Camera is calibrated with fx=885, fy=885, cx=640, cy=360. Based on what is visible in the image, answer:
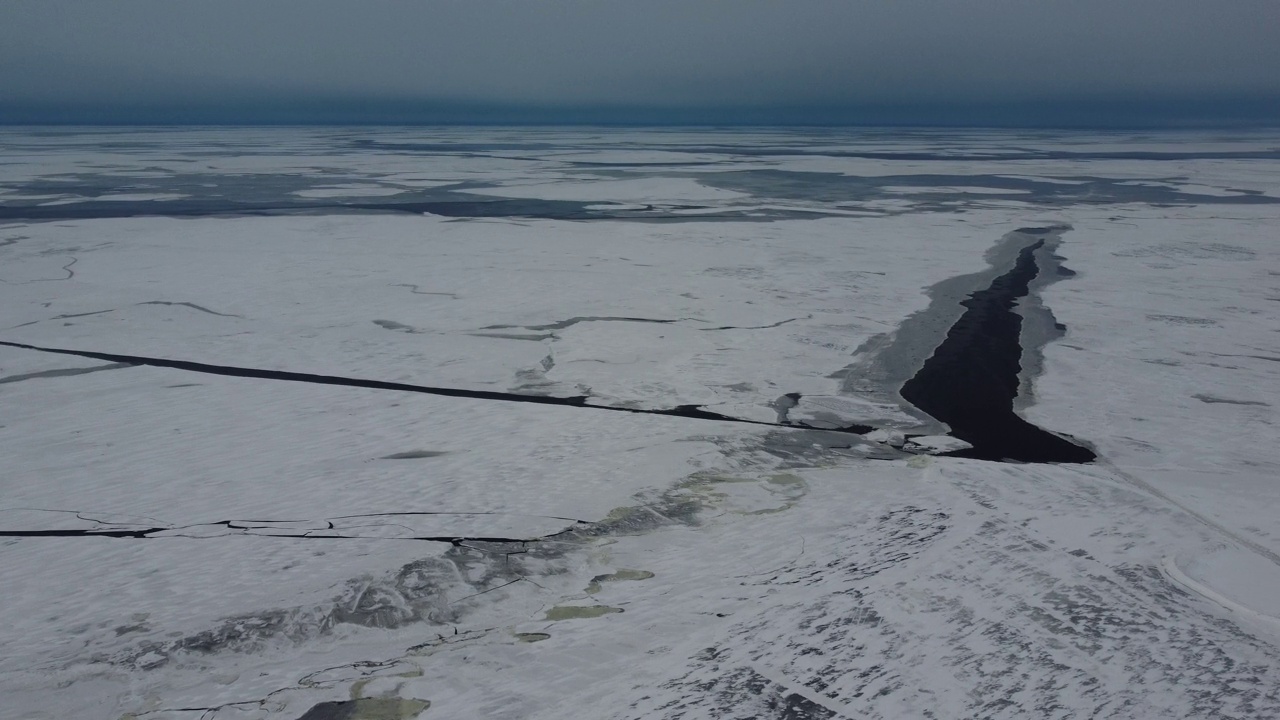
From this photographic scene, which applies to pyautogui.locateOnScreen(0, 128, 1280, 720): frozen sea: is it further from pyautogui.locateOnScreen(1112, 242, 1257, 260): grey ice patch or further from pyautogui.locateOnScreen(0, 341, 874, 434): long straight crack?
pyautogui.locateOnScreen(1112, 242, 1257, 260): grey ice patch

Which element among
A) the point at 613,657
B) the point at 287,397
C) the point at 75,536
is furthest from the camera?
the point at 287,397

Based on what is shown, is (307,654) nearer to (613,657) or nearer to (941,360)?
(613,657)

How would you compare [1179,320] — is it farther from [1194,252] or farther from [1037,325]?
[1194,252]

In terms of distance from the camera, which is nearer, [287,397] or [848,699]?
[848,699]

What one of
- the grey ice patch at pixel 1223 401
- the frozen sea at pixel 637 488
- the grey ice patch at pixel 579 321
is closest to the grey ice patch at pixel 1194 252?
the frozen sea at pixel 637 488

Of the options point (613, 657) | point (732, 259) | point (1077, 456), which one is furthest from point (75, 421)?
point (732, 259)

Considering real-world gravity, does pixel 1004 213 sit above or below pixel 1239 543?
above
